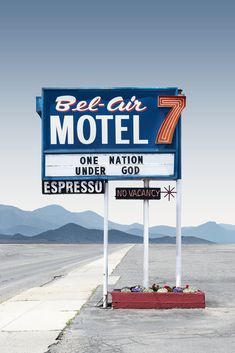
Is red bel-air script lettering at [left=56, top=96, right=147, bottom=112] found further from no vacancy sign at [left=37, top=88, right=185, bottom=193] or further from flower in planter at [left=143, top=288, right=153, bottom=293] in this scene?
flower in planter at [left=143, top=288, right=153, bottom=293]

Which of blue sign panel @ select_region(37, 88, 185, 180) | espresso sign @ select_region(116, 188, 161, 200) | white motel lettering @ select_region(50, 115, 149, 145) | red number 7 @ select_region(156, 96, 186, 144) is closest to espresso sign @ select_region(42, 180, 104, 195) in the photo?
blue sign panel @ select_region(37, 88, 185, 180)

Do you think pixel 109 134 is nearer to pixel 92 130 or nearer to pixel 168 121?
pixel 92 130

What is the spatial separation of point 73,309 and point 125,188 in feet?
12.0

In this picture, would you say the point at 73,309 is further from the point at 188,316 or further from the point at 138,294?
the point at 188,316

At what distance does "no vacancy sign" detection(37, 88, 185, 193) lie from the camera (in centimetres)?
1900

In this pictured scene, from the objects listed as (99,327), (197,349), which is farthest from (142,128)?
(197,349)

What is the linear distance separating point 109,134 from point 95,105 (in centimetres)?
93

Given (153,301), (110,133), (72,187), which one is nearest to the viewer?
(153,301)

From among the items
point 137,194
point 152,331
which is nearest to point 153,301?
point 137,194

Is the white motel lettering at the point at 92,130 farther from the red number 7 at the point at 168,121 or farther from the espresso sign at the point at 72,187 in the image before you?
the espresso sign at the point at 72,187

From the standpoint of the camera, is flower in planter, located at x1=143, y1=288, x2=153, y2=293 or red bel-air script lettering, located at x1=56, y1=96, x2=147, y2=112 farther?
red bel-air script lettering, located at x1=56, y1=96, x2=147, y2=112

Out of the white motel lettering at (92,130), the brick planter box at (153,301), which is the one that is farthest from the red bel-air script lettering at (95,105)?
the brick planter box at (153,301)

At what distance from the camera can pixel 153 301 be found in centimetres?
1811

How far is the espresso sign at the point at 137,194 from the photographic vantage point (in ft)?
61.3
